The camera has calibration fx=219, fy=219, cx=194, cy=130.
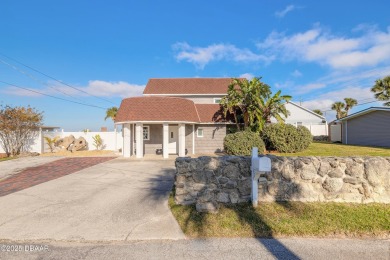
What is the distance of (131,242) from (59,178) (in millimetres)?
7568

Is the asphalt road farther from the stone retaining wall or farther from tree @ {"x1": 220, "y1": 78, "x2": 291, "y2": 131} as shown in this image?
tree @ {"x1": 220, "y1": 78, "x2": 291, "y2": 131}

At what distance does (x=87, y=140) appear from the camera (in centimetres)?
2230

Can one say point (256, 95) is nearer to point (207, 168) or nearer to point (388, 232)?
point (207, 168)

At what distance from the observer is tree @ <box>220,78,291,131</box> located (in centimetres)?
1667

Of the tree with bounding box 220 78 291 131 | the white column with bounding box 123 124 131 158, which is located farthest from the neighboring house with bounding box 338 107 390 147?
the white column with bounding box 123 124 131 158

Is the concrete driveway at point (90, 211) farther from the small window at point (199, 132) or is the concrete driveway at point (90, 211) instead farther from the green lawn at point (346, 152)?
the green lawn at point (346, 152)

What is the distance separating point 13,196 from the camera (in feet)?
23.4

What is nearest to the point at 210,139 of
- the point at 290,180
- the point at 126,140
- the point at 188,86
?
the point at 126,140

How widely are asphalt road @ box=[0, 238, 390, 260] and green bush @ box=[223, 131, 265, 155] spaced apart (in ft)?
36.1

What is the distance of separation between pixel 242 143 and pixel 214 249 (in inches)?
462

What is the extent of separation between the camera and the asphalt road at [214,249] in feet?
11.7

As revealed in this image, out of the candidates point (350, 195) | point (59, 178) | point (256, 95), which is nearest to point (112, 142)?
point (59, 178)

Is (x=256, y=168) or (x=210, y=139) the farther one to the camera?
(x=210, y=139)

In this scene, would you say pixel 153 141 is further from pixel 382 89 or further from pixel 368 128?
pixel 382 89
